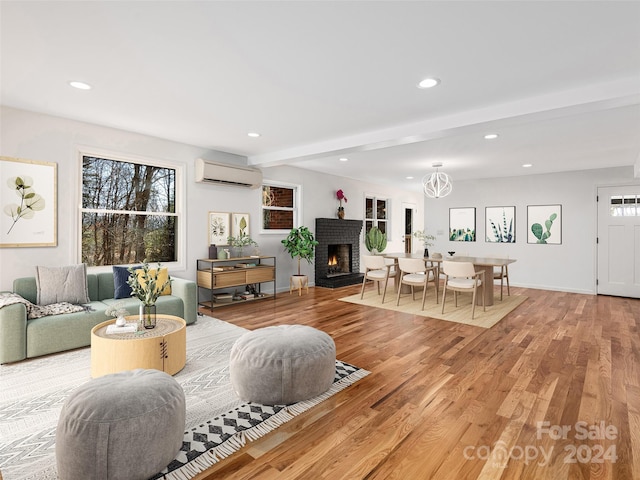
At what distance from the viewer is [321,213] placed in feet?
25.1

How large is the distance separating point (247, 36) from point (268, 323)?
3.32 meters

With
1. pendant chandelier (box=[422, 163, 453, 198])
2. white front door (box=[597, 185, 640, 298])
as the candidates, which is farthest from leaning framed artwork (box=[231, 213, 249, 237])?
white front door (box=[597, 185, 640, 298])

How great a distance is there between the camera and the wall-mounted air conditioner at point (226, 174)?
525 cm

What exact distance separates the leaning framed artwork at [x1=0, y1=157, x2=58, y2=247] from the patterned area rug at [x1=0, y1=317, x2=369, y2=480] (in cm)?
146

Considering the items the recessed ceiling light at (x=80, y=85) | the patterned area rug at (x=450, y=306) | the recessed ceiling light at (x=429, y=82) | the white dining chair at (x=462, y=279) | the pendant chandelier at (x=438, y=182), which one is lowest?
the patterned area rug at (x=450, y=306)

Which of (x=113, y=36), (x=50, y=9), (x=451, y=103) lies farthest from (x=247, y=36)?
(x=451, y=103)

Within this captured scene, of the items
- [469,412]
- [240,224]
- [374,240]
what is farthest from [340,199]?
[469,412]

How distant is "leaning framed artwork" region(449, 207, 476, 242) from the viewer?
27.7 ft

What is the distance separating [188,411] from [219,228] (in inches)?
146

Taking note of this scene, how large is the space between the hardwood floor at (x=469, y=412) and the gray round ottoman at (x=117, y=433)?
288mm

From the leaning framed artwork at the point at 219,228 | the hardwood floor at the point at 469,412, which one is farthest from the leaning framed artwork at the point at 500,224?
the leaning framed artwork at the point at 219,228

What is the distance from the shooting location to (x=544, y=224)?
24.3 feet

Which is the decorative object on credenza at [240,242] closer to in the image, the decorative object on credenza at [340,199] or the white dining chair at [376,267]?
the white dining chair at [376,267]

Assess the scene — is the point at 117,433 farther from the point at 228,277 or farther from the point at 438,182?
the point at 438,182
